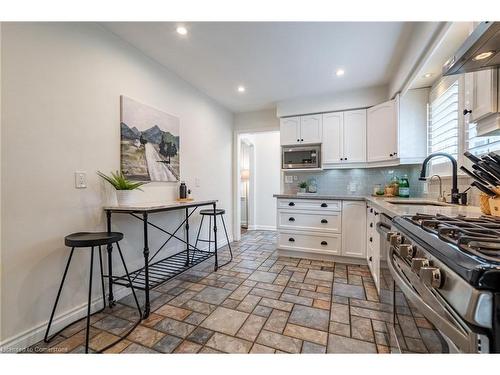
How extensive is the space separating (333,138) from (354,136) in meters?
0.30

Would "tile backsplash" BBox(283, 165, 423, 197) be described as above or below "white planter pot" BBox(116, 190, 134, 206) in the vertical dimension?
above

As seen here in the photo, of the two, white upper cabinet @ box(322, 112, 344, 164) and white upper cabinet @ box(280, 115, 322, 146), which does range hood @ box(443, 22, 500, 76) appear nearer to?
white upper cabinet @ box(322, 112, 344, 164)

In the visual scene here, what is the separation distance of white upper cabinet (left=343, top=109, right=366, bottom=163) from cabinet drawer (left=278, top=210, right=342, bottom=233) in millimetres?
951

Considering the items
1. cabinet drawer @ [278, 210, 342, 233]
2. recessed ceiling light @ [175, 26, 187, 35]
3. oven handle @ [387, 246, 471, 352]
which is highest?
recessed ceiling light @ [175, 26, 187, 35]

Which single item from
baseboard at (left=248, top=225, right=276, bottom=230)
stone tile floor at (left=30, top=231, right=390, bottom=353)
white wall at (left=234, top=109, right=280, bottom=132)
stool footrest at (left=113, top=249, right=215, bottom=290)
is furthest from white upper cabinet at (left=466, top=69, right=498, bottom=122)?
baseboard at (left=248, top=225, right=276, bottom=230)

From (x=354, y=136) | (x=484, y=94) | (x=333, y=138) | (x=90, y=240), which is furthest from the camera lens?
(x=333, y=138)

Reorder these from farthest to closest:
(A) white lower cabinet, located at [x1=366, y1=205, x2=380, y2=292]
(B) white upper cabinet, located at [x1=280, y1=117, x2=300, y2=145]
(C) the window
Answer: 1. (B) white upper cabinet, located at [x1=280, y1=117, x2=300, y2=145]
2. (A) white lower cabinet, located at [x1=366, y1=205, x2=380, y2=292]
3. (C) the window

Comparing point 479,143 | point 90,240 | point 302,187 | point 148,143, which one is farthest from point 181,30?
point 302,187

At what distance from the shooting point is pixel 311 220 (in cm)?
328

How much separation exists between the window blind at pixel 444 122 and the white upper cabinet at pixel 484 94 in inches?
36.5

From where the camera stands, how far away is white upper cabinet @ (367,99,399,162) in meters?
2.93

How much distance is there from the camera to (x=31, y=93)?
1.54 meters

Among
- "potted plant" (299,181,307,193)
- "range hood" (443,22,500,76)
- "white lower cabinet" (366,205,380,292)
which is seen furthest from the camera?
"potted plant" (299,181,307,193)

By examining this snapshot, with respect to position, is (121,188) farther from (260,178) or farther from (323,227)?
(260,178)
